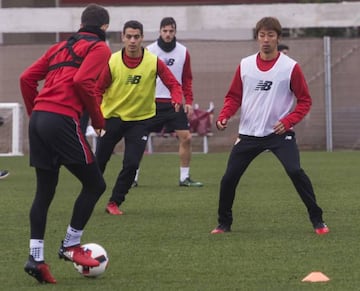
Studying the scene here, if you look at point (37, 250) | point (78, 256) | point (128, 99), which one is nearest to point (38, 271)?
point (37, 250)

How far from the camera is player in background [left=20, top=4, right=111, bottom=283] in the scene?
Answer: 24.7 ft

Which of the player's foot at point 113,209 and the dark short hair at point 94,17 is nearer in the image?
the dark short hair at point 94,17

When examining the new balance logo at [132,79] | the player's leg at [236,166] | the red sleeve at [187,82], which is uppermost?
the new balance logo at [132,79]

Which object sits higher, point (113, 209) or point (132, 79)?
point (132, 79)

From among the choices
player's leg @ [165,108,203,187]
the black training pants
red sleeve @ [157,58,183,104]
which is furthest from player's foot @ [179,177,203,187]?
the black training pants

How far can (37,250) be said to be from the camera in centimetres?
755

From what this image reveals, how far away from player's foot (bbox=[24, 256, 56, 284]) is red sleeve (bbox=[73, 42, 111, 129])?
3.61 feet

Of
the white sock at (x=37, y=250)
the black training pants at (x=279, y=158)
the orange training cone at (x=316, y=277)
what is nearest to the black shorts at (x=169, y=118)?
the black training pants at (x=279, y=158)

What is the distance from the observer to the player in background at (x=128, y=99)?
1147 cm

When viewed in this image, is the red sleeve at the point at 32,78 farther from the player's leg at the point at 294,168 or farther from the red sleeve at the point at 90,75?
the player's leg at the point at 294,168

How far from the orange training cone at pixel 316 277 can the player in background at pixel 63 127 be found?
57.3 inches

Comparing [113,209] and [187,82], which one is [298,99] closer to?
[113,209]

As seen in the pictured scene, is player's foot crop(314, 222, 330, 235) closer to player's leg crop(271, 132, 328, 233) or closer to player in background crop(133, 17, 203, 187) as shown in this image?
player's leg crop(271, 132, 328, 233)

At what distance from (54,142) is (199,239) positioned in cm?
242
